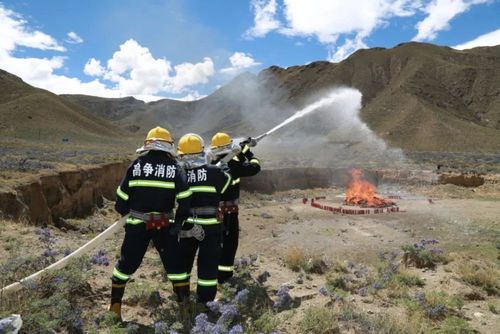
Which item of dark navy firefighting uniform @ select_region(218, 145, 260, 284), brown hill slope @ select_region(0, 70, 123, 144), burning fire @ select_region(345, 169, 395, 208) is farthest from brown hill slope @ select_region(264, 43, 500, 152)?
dark navy firefighting uniform @ select_region(218, 145, 260, 284)

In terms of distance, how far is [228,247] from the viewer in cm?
664

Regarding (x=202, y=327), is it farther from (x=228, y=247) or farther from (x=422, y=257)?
(x=422, y=257)

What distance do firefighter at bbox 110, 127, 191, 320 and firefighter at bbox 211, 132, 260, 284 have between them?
1394mm

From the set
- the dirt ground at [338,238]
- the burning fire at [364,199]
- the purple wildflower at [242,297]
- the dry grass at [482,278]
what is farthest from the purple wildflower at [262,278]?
the burning fire at [364,199]

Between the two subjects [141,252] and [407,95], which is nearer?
[141,252]

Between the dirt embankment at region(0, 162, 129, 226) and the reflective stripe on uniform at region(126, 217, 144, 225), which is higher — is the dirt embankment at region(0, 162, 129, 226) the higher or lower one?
the lower one

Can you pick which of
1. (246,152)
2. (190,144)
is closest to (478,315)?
(246,152)

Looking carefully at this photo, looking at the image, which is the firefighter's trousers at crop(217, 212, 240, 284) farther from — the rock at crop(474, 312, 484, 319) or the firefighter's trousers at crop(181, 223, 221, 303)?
the rock at crop(474, 312, 484, 319)

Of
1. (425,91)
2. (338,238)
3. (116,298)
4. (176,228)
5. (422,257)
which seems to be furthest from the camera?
(425,91)

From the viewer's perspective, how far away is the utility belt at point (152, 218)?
5062 mm

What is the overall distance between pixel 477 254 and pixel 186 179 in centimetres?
917

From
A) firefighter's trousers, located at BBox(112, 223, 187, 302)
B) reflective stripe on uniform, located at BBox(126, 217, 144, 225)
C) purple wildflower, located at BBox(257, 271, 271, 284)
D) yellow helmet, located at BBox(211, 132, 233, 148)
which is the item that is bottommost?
purple wildflower, located at BBox(257, 271, 271, 284)

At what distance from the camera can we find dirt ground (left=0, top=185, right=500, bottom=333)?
19.7ft

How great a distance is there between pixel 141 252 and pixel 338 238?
1017cm
